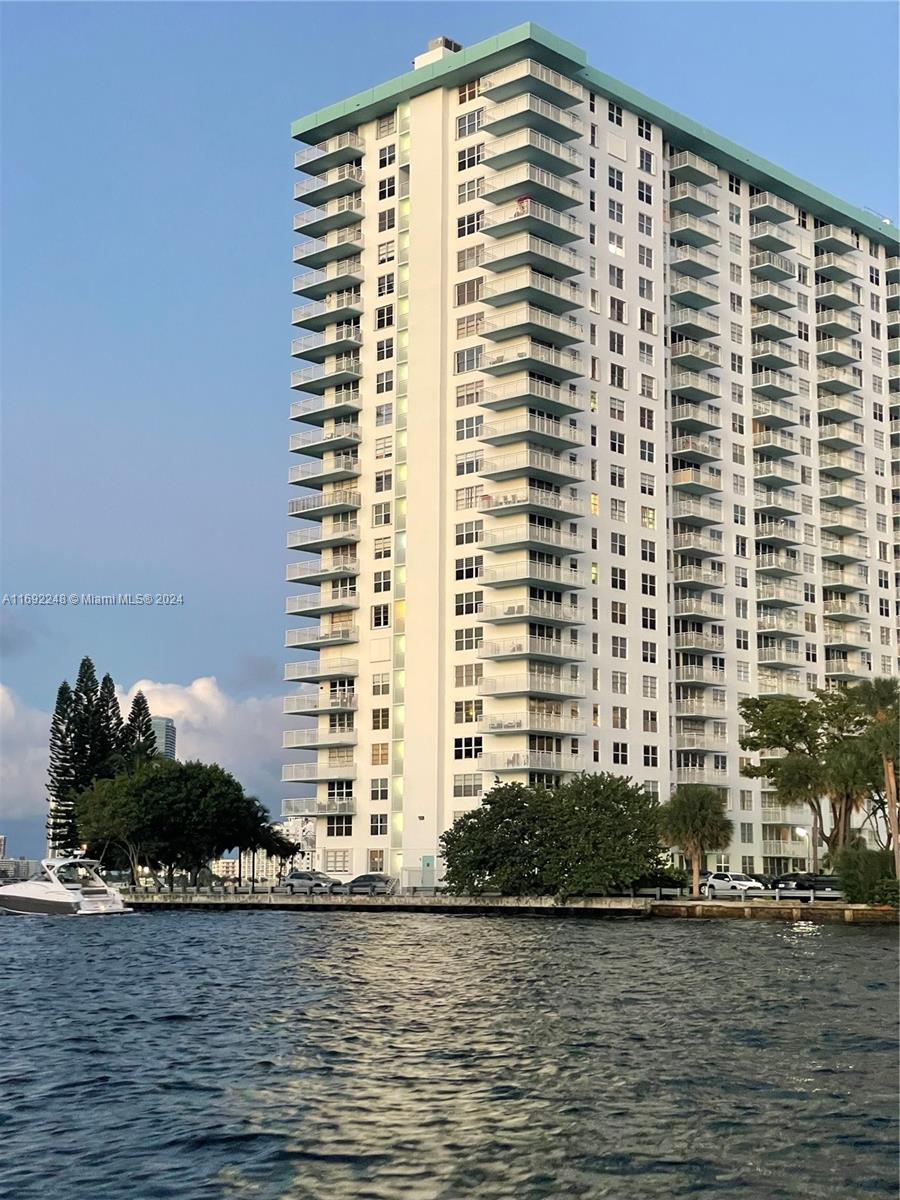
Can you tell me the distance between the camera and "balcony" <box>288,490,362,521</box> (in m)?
132

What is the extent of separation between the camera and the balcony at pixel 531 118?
122m

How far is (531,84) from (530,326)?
20.9 metres

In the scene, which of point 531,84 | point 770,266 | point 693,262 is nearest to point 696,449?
point 693,262

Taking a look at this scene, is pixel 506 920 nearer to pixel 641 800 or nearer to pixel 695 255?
pixel 641 800

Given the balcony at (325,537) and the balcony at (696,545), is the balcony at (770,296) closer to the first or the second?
the balcony at (696,545)

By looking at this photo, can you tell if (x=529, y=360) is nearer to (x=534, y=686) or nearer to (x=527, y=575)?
(x=527, y=575)

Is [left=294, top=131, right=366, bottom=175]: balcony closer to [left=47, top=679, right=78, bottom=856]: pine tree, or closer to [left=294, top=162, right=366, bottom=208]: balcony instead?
[left=294, top=162, right=366, bottom=208]: balcony

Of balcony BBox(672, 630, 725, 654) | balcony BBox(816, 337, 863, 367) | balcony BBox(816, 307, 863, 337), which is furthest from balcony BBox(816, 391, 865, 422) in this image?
balcony BBox(672, 630, 725, 654)

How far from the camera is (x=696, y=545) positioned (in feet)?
436

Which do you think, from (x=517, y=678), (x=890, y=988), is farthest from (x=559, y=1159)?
(x=517, y=678)

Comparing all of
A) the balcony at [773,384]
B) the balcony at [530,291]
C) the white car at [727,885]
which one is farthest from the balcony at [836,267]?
the white car at [727,885]

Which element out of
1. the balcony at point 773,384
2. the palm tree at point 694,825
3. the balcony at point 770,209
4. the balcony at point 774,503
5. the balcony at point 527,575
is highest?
the balcony at point 770,209

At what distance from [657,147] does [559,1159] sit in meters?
125

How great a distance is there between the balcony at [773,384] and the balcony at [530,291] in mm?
27232
